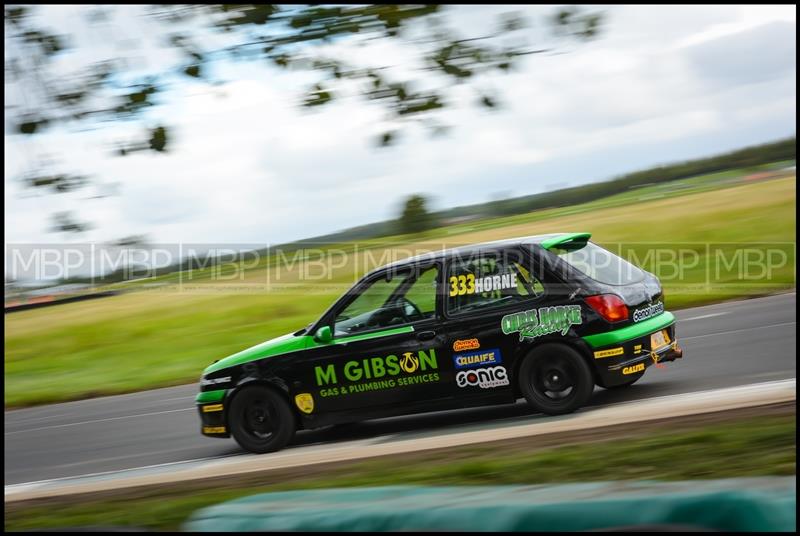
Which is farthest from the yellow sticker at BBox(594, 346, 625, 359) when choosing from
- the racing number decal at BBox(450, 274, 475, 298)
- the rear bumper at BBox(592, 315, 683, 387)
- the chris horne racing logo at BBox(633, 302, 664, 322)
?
the racing number decal at BBox(450, 274, 475, 298)

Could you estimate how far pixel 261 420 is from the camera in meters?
8.56

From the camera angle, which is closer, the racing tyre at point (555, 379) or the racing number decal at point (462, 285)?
the racing tyre at point (555, 379)

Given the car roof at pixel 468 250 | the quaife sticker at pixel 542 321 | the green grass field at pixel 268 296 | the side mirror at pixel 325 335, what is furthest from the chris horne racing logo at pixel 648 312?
the green grass field at pixel 268 296

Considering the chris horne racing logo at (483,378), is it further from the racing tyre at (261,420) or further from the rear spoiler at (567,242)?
the racing tyre at (261,420)

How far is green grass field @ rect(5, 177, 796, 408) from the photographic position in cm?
1920

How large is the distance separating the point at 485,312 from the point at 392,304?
859 millimetres

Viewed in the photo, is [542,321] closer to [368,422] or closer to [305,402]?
[305,402]

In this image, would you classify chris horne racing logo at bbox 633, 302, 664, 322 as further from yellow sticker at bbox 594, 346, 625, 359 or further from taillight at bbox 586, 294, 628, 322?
yellow sticker at bbox 594, 346, 625, 359

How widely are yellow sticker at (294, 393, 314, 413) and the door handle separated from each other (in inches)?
46.5

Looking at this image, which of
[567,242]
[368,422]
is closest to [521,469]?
[567,242]

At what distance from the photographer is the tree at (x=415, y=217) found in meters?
6.11

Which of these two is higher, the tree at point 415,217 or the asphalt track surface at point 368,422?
the tree at point 415,217

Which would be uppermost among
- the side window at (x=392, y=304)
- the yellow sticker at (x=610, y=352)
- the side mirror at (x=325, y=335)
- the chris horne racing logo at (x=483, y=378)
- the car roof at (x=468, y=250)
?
the car roof at (x=468, y=250)

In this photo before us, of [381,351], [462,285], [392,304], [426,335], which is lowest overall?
[381,351]
